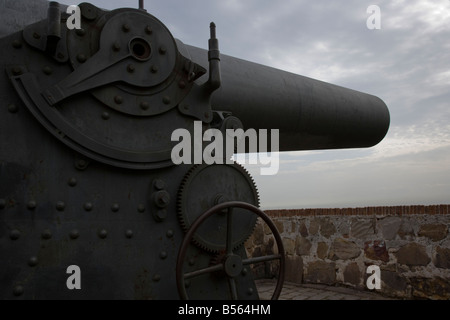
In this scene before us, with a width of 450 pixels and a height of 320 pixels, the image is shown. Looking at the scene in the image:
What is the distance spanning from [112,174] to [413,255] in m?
3.91

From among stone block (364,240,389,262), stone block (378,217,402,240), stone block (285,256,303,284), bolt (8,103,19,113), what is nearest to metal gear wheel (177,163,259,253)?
bolt (8,103,19,113)

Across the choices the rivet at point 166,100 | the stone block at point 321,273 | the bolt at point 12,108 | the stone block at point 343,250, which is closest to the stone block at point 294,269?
the stone block at point 321,273

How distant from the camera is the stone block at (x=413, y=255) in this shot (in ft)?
14.6

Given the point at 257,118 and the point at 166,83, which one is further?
the point at 257,118

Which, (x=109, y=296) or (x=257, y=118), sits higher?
(x=257, y=118)

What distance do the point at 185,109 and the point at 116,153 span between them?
0.46m

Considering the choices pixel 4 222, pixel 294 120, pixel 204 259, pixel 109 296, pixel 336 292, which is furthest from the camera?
pixel 336 292

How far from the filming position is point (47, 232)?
66.9 inches

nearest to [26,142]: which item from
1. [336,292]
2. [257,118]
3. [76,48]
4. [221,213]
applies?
[76,48]

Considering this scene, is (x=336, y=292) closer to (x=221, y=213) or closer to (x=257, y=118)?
(x=257, y=118)

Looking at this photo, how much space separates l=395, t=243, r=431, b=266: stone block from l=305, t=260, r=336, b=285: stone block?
39.6 inches

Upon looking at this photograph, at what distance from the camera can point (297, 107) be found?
317cm

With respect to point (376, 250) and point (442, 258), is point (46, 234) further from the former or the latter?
point (376, 250)

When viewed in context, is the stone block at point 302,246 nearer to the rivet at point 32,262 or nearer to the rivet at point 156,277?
the rivet at point 156,277
